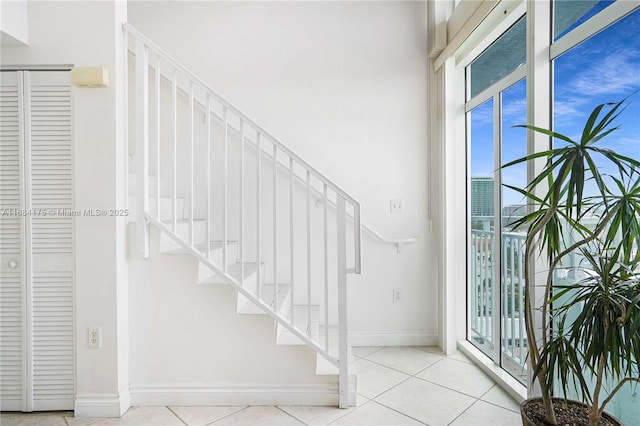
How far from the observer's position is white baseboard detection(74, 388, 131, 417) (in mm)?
2021

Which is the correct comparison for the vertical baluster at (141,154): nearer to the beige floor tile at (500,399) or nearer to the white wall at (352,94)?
the white wall at (352,94)

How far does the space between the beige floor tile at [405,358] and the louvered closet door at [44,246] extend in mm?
2005

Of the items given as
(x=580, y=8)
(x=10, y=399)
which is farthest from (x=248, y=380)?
(x=580, y=8)

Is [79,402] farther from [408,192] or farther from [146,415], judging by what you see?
[408,192]

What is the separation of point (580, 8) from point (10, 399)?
3.58m

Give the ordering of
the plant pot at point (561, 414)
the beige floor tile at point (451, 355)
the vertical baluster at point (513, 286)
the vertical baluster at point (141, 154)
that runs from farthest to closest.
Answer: the beige floor tile at point (451, 355), the vertical baluster at point (513, 286), the vertical baluster at point (141, 154), the plant pot at point (561, 414)

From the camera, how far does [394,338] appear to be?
122 inches

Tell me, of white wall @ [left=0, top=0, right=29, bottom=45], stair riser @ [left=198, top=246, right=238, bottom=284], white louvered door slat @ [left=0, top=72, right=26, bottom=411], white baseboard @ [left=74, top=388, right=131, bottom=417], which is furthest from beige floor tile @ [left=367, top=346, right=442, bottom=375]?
white wall @ [left=0, top=0, right=29, bottom=45]

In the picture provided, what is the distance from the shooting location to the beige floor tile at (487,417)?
1.95 m

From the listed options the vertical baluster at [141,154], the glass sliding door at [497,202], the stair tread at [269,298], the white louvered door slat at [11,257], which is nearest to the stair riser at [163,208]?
the vertical baluster at [141,154]

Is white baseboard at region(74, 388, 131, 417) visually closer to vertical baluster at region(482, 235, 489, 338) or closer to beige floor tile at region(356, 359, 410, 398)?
beige floor tile at region(356, 359, 410, 398)

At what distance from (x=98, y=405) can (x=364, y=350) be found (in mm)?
1849

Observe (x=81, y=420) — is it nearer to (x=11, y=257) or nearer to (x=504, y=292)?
(x=11, y=257)

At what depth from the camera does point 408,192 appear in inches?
122
